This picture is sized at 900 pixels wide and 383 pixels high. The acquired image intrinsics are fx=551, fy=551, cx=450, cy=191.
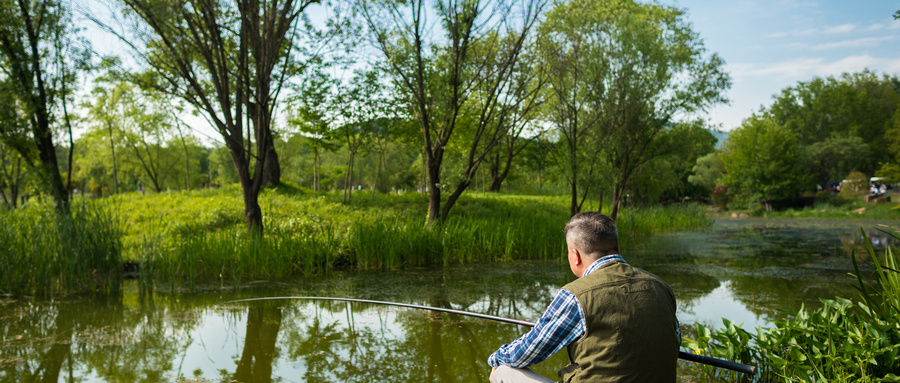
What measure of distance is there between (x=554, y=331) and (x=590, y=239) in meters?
0.40

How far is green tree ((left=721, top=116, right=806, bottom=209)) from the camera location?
33.9 meters

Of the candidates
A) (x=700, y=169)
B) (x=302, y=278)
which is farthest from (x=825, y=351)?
(x=700, y=169)

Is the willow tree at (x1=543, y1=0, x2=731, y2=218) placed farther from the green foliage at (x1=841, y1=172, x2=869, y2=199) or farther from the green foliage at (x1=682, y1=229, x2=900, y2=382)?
the green foliage at (x1=841, y1=172, x2=869, y2=199)

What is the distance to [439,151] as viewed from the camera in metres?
11.9

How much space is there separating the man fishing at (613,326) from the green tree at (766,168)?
36.5 m

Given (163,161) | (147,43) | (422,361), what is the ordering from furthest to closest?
(163,161), (147,43), (422,361)

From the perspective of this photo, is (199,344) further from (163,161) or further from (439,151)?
(163,161)

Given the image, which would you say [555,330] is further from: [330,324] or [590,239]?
[330,324]

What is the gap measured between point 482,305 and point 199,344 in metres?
3.04

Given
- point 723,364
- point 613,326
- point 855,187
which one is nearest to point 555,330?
point 613,326

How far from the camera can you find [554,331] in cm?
207

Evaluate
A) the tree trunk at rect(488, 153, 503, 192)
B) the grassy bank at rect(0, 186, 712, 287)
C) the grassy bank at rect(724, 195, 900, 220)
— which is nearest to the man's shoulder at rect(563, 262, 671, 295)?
the grassy bank at rect(0, 186, 712, 287)

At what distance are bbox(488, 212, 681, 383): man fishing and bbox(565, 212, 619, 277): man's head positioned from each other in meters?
0.05

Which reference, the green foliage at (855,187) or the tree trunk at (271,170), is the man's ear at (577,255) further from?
the green foliage at (855,187)
